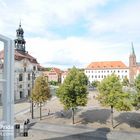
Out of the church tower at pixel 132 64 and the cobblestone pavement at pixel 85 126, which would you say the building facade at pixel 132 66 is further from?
the cobblestone pavement at pixel 85 126

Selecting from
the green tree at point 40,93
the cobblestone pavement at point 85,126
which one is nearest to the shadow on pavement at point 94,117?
the cobblestone pavement at point 85,126

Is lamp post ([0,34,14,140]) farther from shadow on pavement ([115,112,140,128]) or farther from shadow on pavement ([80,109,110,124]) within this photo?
shadow on pavement ([80,109,110,124])

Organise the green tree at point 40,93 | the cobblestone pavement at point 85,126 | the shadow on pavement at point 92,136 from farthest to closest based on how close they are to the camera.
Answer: the green tree at point 40,93, the cobblestone pavement at point 85,126, the shadow on pavement at point 92,136

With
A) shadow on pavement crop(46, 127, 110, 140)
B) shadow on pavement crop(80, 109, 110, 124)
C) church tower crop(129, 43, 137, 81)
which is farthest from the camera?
church tower crop(129, 43, 137, 81)

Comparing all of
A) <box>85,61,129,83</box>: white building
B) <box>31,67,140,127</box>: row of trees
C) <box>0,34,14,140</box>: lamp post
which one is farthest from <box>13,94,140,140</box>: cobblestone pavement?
<box>85,61,129,83</box>: white building

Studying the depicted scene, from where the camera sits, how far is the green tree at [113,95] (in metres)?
27.6

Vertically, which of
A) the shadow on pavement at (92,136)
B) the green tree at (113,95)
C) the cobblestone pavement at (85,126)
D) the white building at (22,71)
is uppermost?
the white building at (22,71)

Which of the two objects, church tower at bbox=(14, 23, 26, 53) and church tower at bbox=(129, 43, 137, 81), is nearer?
church tower at bbox=(14, 23, 26, 53)

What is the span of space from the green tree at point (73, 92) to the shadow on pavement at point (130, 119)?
566 cm

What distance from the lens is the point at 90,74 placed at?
463 ft

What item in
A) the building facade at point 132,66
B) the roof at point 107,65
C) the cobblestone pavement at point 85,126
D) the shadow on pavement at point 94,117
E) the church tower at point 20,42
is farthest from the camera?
the roof at point 107,65

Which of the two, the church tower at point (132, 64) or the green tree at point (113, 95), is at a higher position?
the church tower at point (132, 64)

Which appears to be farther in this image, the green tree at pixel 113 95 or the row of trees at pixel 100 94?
the row of trees at pixel 100 94

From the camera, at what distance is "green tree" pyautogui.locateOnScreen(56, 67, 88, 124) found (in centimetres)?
3042
